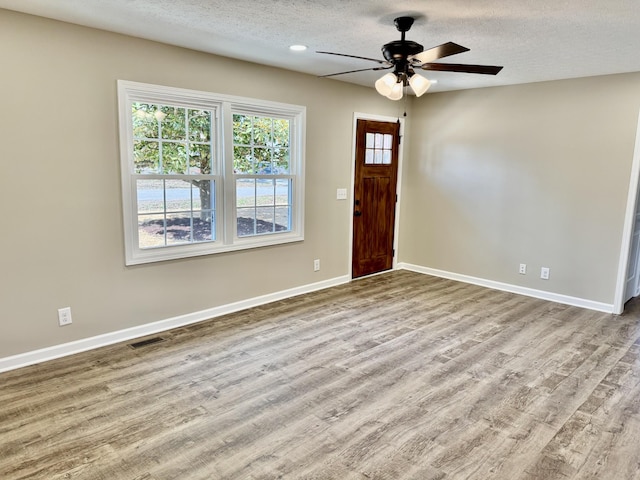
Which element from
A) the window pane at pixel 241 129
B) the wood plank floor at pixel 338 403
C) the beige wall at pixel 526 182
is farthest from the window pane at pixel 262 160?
the beige wall at pixel 526 182

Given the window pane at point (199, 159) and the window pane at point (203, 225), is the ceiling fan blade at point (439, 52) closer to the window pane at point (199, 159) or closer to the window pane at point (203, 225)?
the window pane at point (199, 159)

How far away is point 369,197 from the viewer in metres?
5.82

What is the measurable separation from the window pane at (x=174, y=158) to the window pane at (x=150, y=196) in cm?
15

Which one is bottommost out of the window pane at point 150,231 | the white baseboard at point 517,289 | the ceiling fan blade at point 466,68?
the white baseboard at point 517,289

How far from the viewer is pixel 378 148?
5844mm

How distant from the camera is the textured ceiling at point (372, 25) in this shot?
265cm

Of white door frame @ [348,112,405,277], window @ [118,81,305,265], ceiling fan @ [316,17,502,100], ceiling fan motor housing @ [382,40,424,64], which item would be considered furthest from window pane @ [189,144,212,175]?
white door frame @ [348,112,405,277]

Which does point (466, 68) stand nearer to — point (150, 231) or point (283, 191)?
point (283, 191)

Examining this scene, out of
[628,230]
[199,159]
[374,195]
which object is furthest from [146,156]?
[628,230]

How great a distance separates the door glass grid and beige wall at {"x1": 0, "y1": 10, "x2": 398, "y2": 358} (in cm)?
188

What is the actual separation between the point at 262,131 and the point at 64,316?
8.19 ft

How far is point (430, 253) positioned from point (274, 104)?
308 centimetres

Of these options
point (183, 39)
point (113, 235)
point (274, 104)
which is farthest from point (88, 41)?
point (274, 104)

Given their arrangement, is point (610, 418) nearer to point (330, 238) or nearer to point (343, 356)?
point (343, 356)
